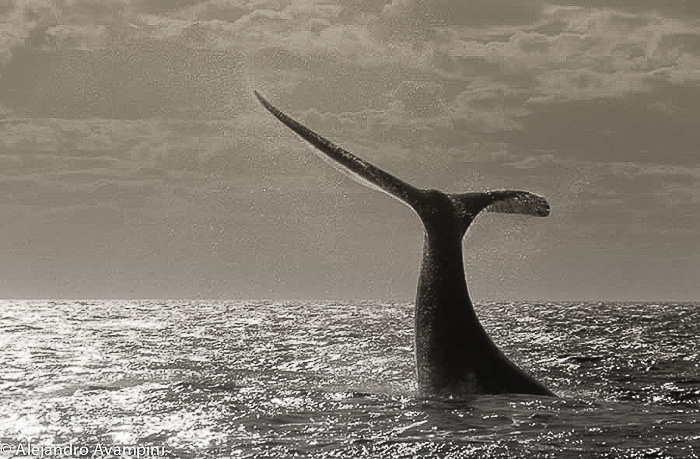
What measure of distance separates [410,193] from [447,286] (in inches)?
67.1

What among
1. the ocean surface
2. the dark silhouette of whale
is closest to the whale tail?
the dark silhouette of whale

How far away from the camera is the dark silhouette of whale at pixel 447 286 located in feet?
53.6

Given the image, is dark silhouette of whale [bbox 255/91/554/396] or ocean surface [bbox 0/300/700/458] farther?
dark silhouette of whale [bbox 255/91/554/396]

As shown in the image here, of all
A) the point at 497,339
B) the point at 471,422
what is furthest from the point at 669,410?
the point at 497,339

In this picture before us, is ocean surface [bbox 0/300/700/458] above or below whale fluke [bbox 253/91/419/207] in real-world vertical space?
below

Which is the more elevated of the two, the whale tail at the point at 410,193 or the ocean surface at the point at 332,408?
the whale tail at the point at 410,193

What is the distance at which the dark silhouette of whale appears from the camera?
643 inches

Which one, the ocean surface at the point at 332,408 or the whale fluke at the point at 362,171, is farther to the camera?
the whale fluke at the point at 362,171

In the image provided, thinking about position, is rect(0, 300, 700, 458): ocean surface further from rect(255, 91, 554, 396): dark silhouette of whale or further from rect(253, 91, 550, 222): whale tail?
rect(253, 91, 550, 222): whale tail

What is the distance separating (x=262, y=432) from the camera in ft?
49.3

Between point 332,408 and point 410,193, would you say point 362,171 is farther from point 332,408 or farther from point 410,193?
point 332,408

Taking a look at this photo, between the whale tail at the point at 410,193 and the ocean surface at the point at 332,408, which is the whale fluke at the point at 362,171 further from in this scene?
the ocean surface at the point at 332,408

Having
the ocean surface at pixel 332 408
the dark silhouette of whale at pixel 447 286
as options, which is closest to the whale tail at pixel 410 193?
the dark silhouette of whale at pixel 447 286

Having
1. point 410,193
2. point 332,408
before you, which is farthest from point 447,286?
point 332,408
